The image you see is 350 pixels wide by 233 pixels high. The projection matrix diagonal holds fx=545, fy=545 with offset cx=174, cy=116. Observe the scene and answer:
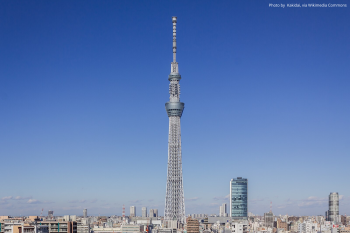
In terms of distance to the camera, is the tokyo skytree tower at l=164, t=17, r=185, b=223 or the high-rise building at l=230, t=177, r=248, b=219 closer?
the tokyo skytree tower at l=164, t=17, r=185, b=223

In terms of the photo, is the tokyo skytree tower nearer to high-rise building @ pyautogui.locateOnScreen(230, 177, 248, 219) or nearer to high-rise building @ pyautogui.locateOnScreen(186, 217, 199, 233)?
high-rise building @ pyautogui.locateOnScreen(186, 217, 199, 233)

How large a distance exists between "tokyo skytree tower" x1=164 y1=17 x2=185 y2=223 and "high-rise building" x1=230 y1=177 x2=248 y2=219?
1963 inches

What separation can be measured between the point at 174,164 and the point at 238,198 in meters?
55.7

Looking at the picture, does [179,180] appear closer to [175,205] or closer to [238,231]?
[175,205]

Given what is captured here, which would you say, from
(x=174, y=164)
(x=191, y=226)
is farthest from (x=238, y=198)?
(x=191, y=226)

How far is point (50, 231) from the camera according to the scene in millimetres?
66125

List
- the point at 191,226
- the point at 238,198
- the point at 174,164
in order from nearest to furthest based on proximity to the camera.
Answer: the point at 191,226, the point at 174,164, the point at 238,198

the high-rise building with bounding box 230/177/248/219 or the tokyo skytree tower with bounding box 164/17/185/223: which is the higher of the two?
the tokyo skytree tower with bounding box 164/17/185/223

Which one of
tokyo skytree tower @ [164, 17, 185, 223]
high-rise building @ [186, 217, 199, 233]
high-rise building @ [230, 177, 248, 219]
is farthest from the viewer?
high-rise building @ [230, 177, 248, 219]

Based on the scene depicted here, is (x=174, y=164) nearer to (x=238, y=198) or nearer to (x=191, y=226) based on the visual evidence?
(x=191, y=226)

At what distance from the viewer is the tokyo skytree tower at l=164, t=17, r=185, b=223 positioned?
118m

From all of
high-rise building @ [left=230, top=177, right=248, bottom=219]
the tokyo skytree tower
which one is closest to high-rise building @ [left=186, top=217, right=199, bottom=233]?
the tokyo skytree tower

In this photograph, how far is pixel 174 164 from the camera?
118 m

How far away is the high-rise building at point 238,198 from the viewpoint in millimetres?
167375
